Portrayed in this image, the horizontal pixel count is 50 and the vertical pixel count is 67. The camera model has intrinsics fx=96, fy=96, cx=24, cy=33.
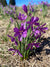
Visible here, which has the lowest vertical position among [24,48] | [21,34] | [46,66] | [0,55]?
[46,66]

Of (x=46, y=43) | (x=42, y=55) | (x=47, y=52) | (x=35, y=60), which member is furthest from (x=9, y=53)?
(x=46, y=43)

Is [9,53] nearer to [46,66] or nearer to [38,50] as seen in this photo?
[38,50]

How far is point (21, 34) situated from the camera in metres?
1.13

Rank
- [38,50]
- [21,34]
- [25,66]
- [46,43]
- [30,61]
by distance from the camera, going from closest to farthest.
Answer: [21,34]
[25,66]
[30,61]
[38,50]
[46,43]

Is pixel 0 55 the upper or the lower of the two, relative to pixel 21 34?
lower

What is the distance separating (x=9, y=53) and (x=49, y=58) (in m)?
0.65

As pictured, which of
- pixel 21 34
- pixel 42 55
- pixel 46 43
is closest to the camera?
pixel 21 34

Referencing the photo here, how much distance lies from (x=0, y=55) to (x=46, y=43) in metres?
0.95

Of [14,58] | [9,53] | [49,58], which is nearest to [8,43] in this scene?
[9,53]

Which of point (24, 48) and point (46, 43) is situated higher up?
point (24, 48)

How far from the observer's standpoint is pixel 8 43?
194cm

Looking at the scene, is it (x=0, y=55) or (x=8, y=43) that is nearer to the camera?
(x=0, y=55)

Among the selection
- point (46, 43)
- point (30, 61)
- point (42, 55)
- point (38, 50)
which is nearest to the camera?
point (30, 61)

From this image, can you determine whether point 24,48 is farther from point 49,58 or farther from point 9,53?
point 49,58
